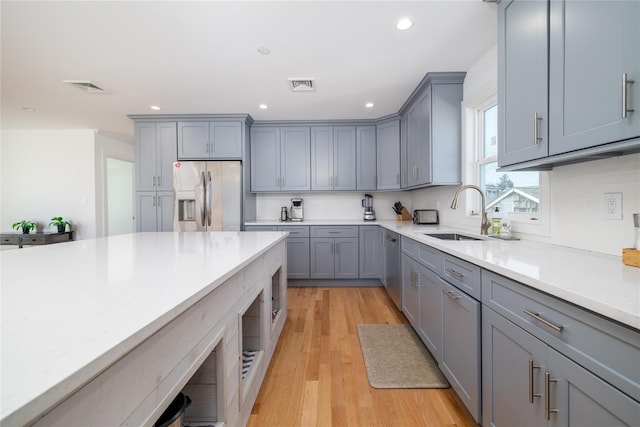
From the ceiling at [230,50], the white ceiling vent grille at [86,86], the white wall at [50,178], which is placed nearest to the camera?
the ceiling at [230,50]

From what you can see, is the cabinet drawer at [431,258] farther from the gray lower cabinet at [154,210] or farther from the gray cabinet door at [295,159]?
the gray lower cabinet at [154,210]

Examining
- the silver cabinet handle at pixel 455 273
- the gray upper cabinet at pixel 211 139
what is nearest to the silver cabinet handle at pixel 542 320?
the silver cabinet handle at pixel 455 273

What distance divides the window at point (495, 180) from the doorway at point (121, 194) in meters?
6.93

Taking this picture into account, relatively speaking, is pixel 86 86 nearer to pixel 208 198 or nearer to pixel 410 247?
pixel 208 198

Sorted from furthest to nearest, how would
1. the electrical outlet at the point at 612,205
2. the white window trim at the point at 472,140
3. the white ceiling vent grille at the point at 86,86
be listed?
the white ceiling vent grille at the point at 86,86 → the white window trim at the point at 472,140 → the electrical outlet at the point at 612,205

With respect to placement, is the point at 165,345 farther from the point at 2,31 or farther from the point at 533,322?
the point at 2,31

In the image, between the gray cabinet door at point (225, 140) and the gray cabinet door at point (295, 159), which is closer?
the gray cabinet door at point (225, 140)

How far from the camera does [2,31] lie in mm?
2014

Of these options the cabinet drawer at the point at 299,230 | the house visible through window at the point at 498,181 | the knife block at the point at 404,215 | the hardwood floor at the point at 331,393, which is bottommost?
the hardwood floor at the point at 331,393

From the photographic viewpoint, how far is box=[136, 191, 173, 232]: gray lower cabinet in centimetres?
390

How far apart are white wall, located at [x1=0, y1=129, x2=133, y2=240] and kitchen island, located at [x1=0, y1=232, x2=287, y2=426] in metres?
4.20

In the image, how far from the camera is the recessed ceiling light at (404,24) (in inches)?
74.0

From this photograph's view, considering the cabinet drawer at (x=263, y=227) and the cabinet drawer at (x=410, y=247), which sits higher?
the cabinet drawer at (x=263, y=227)

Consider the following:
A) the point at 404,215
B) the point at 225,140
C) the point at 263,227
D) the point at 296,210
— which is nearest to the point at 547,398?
the point at 404,215
